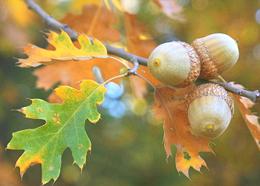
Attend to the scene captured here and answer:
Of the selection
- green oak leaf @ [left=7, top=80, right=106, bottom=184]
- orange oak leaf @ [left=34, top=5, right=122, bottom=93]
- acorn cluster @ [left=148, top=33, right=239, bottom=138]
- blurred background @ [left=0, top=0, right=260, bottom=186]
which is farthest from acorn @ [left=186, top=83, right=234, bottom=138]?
blurred background @ [left=0, top=0, right=260, bottom=186]

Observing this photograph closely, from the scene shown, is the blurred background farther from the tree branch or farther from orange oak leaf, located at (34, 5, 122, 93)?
the tree branch

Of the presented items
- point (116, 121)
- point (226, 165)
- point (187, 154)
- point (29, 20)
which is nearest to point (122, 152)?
point (116, 121)

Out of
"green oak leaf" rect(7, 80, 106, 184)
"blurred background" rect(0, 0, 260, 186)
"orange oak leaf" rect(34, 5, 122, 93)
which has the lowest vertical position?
"blurred background" rect(0, 0, 260, 186)

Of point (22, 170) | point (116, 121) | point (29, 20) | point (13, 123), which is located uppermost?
point (22, 170)

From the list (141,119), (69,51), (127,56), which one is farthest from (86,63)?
(141,119)

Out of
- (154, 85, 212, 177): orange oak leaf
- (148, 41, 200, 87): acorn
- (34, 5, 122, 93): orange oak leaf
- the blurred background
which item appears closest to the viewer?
(148, 41, 200, 87): acorn

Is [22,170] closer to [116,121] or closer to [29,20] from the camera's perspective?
[29,20]

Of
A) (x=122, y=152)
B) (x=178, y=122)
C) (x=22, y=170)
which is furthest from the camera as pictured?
(x=122, y=152)
